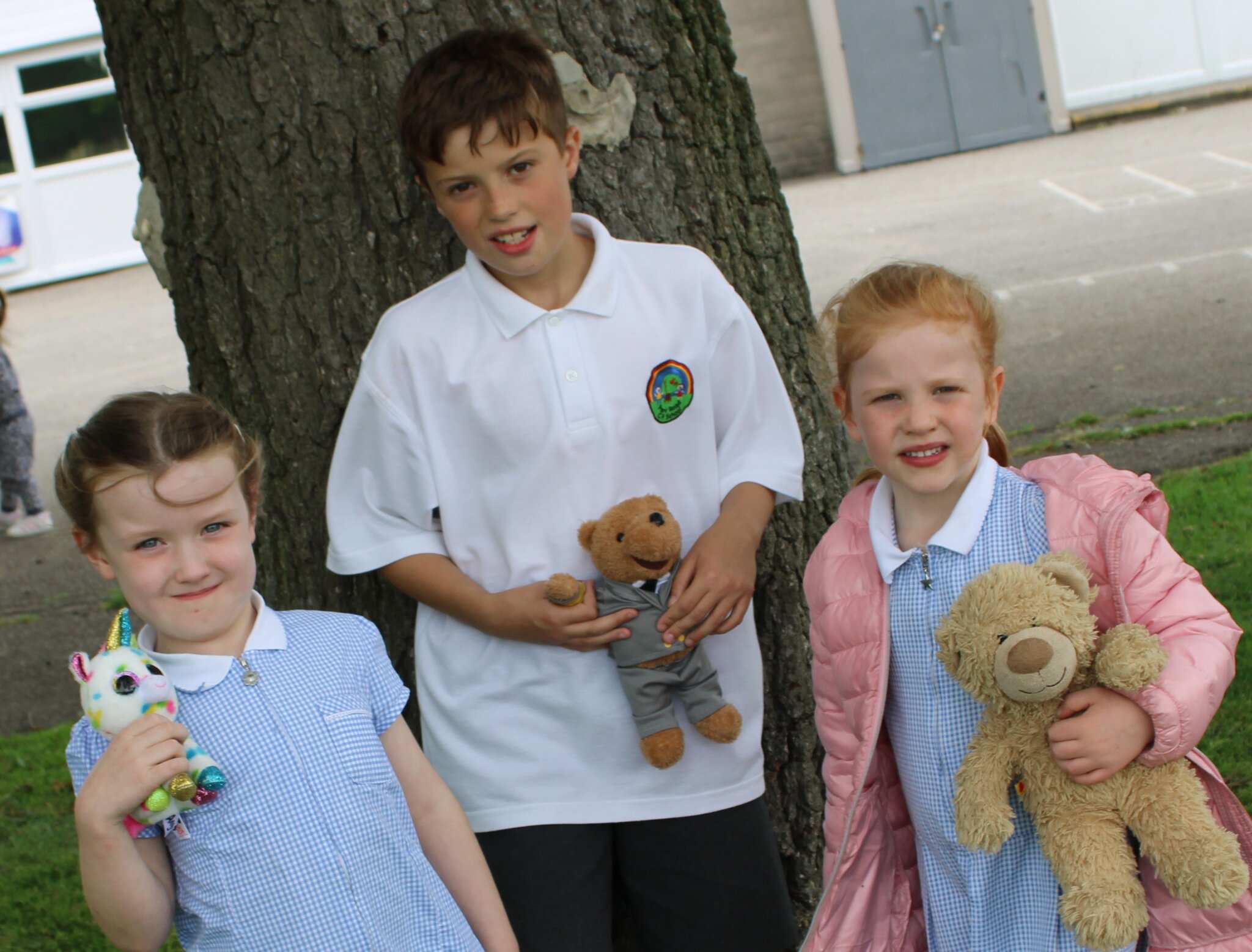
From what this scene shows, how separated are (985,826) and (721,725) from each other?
504mm

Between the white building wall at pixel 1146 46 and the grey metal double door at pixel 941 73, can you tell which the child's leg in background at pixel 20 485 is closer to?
the grey metal double door at pixel 941 73

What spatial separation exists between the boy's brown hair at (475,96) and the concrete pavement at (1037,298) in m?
2.38

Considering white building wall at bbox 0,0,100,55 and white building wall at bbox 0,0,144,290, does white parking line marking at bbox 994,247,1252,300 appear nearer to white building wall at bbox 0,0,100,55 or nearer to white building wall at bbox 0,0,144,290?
white building wall at bbox 0,0,144,290

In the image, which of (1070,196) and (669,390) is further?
(1070,196)

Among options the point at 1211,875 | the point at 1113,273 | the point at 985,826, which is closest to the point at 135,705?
the point at 985,826

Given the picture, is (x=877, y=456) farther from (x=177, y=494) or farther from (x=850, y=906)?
(x=177, y=494)

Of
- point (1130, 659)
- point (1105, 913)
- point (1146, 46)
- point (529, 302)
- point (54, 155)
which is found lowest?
point (1105, 913)

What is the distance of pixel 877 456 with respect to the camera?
206cm

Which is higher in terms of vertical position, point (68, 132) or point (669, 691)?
point (68, 132)

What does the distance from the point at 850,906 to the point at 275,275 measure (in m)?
1.60

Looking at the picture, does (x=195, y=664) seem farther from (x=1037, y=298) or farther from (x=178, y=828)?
(x=1037, y=298)

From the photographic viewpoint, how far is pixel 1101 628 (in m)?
1.93

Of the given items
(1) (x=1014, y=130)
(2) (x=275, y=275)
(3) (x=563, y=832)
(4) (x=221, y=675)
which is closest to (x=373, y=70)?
(2) (x=275, y=275)

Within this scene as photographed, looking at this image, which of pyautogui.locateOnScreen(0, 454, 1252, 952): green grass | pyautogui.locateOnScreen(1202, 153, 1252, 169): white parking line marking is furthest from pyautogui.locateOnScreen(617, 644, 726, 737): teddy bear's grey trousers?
pyautogui.locateOnScreen(1202, 153, 1252, 169): white parking line marking
